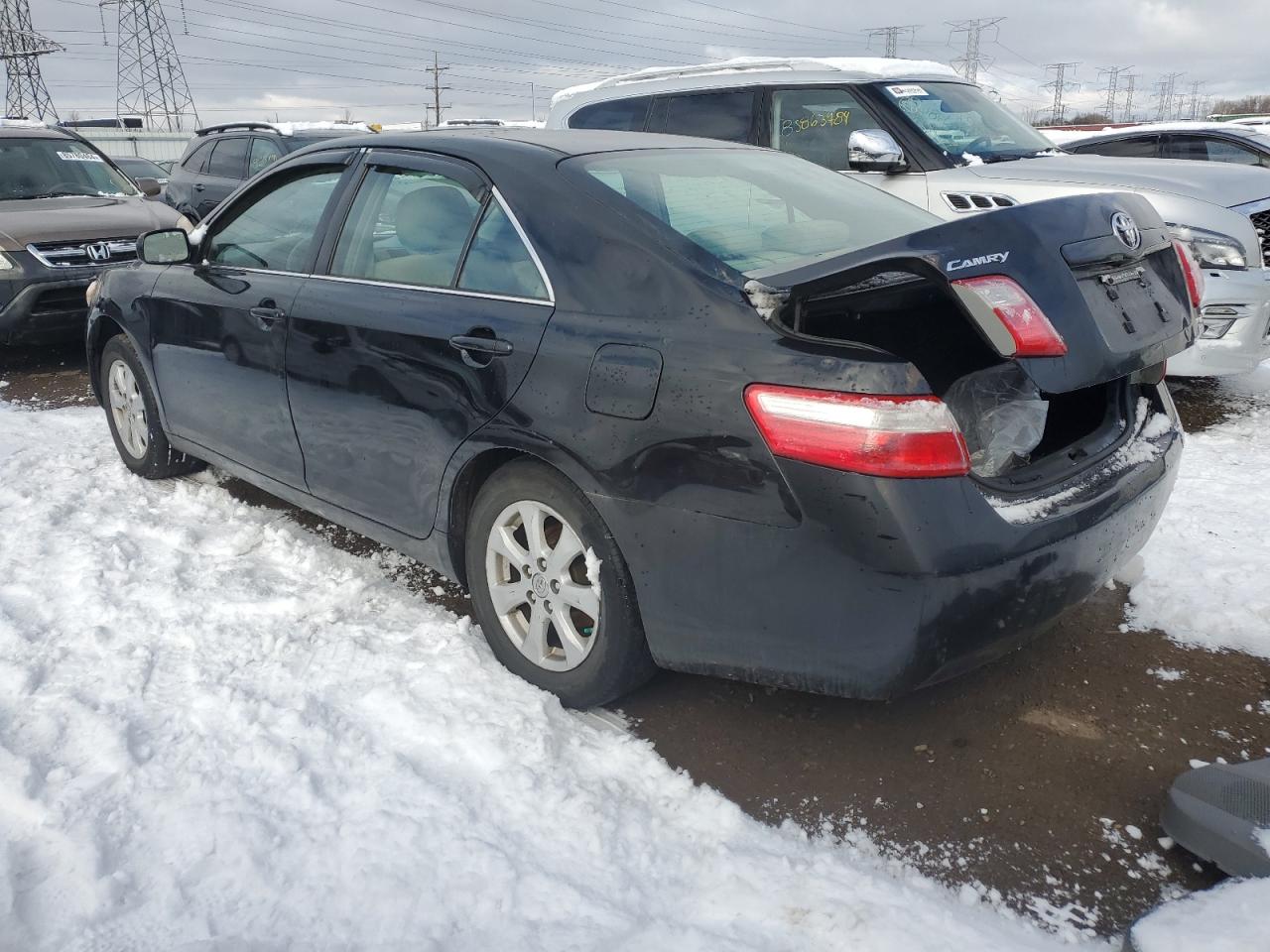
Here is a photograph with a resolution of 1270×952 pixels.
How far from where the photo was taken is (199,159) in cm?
1255

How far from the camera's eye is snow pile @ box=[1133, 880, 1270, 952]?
1.78 metres

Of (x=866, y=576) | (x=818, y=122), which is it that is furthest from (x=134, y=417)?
(x=818, y=122)

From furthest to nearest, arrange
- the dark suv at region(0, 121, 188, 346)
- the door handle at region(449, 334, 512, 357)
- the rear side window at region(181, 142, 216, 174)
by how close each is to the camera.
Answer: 1. the rear side window at region(181, 142, 216, 174)
2. the dark suv at region(0, 121, 188, 346)
3. the door handle at region(449, 334, 512, 357)

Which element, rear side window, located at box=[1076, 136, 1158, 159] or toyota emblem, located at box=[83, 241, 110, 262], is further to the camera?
rear side window, located at box=[1076, 136, 1158, 159]

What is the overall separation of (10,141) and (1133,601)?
9.12 meters

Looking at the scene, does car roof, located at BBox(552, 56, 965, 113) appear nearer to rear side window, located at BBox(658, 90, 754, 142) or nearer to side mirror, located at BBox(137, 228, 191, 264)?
rear side window, located at BBox(658, 90, 754, 142)

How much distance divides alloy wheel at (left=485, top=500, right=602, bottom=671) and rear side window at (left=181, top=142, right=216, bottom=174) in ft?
37.6

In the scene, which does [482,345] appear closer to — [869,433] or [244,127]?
[869,433]

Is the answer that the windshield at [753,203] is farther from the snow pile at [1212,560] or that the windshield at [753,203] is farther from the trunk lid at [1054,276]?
the snow pile at [1212,560]

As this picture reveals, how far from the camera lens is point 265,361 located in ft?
11.8

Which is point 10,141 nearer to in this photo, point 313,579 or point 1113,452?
point 313,579

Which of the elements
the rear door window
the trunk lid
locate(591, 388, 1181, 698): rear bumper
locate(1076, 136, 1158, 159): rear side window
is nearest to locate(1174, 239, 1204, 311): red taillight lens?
the trunk lid

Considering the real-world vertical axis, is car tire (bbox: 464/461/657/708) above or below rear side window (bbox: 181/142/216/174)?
below

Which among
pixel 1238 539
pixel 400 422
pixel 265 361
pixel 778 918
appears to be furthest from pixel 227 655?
pixel 1238 539
